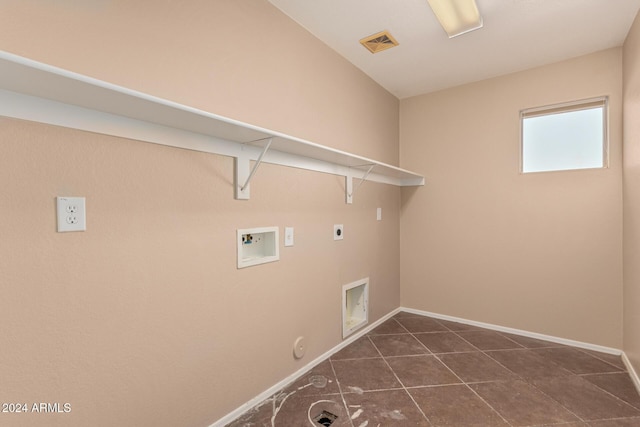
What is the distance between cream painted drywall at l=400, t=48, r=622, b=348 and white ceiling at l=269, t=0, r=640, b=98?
29cm

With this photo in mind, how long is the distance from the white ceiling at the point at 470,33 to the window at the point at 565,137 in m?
0.46

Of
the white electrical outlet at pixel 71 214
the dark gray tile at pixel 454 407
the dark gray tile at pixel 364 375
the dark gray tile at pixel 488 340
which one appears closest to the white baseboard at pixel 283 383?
the dark gray tile at pixel 364 375

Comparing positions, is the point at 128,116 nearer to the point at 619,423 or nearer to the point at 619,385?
the point at 619,423

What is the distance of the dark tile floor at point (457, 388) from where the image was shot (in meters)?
1.60

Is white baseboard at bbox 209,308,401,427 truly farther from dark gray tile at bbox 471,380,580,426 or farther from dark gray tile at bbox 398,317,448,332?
dark gray tile at bbox 471,380,580,426

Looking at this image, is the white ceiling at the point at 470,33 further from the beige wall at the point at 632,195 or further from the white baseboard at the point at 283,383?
the white baseboard at the point at 283,383

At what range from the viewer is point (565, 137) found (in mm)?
2588

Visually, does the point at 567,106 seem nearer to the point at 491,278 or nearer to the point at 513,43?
the point at 513,43

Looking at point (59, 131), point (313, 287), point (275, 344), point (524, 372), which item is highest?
point (59, 131)

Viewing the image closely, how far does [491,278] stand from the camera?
2.89 meters

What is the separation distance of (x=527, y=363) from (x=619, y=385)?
506 mm

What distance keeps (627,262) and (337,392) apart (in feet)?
8.03

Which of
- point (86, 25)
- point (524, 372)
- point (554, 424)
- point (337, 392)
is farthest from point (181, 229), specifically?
point (524, 372)

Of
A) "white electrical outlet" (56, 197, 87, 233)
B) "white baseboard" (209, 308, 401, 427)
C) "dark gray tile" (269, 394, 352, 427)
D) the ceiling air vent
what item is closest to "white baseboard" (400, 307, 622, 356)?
"white baseboard" (209, 308, 401, 427)
